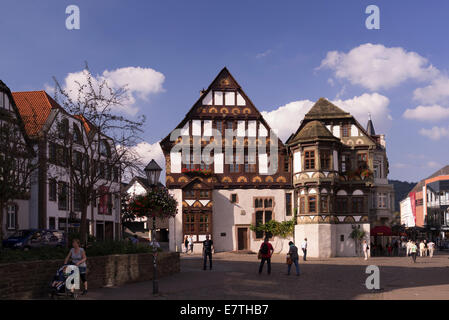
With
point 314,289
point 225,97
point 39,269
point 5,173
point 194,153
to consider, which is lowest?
point 314,289

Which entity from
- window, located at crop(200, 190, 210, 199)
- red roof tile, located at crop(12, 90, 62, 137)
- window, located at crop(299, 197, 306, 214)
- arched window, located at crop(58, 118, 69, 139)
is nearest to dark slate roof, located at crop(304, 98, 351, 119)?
window, located at crop(299, 197, 306, 214)

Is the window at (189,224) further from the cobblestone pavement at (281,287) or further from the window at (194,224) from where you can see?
the cobblestone pavement at (281,287)

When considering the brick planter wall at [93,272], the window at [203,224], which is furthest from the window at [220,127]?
the brick planter wall at [93,272]

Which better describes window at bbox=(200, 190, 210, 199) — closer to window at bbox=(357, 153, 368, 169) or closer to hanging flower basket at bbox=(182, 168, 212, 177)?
hanging flower basket at bbox=(182, 168, 212, 177)

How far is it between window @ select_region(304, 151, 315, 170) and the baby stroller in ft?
99.4

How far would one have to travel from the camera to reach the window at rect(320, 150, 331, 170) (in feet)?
142

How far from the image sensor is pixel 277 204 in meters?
46.1

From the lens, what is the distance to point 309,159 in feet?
144

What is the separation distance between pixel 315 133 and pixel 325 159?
2175mm

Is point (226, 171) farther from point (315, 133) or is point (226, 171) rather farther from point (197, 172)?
point (315, 133)
